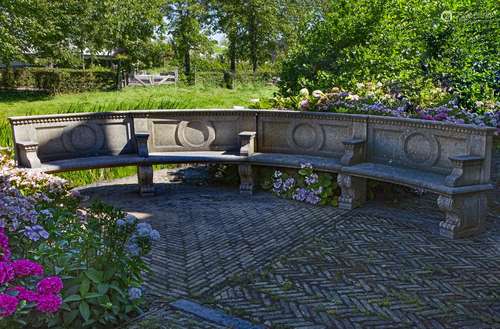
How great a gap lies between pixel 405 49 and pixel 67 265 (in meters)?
9.03

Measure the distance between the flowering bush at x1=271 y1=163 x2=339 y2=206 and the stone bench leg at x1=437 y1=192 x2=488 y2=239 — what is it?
176cm

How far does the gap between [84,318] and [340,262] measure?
2.72m

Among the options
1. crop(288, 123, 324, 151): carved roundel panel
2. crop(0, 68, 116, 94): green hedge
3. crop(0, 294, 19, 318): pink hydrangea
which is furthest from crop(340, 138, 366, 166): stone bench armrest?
crop(0, 68, 116, 94): green hedge

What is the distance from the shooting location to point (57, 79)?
84.6 feet

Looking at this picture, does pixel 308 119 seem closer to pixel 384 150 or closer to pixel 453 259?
pixel 384 150

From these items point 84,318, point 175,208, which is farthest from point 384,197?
point 84,318

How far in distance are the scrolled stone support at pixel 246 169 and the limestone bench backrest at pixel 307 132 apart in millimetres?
384

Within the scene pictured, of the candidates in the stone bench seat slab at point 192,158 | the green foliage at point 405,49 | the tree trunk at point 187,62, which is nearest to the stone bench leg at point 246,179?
the stone bench seat slab at point 192,158

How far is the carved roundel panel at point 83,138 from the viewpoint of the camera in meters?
8.24

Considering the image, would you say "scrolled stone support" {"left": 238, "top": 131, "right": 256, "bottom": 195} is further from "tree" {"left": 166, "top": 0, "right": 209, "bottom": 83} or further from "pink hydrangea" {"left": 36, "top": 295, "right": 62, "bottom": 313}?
"tree" {"left": 166, "top": 0, "right": 209, "bottom": 83}

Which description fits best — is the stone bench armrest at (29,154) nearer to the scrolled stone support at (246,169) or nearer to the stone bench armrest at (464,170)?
the scrolled stone support at (246,169)

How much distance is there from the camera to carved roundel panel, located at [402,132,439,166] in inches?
265

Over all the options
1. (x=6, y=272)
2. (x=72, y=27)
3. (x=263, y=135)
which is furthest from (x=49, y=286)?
(x=72, y=27)

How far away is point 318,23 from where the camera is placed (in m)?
12.2
